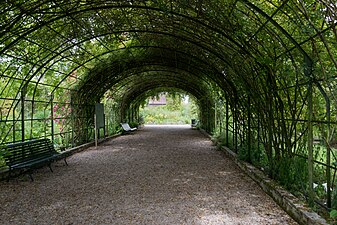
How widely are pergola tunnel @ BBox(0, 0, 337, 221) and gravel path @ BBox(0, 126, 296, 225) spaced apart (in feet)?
2.05

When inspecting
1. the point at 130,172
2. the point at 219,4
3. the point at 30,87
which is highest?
the point at 219,4

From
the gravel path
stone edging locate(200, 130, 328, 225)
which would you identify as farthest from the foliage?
stone edging locate(200, 130, 328, 225)

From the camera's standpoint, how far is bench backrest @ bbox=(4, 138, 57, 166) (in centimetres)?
620

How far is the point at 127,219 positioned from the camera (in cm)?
412

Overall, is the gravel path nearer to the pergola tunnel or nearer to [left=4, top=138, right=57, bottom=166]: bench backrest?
[left=4, top=138, right=57, bottom=166]: bench backrest

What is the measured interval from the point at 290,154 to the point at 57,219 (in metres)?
3.32

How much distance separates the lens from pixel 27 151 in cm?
677

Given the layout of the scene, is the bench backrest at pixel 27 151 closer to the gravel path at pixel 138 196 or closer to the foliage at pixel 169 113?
the gravel path at pixel 138 196

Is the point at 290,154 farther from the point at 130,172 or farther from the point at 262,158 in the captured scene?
the point at 130,172

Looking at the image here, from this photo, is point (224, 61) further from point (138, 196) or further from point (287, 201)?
point (287, 201)

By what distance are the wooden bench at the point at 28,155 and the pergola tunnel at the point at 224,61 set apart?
20cm

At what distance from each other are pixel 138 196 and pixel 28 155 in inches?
115

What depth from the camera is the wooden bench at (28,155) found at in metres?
6.11

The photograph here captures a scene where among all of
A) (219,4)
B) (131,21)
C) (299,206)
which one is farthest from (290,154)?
(131,21)
